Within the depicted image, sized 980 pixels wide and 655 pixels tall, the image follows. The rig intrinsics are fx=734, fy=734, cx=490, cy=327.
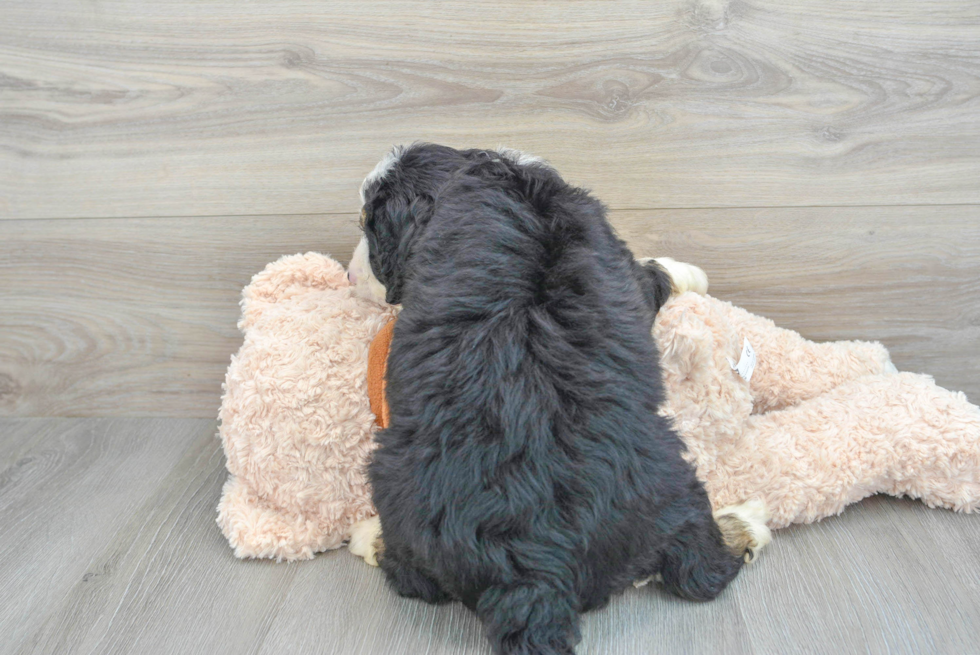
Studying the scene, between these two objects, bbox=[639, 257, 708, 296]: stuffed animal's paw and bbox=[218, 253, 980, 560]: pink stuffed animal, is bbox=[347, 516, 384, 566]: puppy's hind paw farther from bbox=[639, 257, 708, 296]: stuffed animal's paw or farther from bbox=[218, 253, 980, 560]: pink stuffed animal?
bbox=[639, 257, 708, 296]: stuffed animal's paw

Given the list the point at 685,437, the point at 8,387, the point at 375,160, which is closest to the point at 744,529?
the point at 685,437

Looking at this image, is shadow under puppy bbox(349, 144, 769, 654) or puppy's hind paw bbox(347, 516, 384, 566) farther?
puppy's hind paw bbox(347, 516, 384, 566)

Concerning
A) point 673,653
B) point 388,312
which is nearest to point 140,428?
point 388,312

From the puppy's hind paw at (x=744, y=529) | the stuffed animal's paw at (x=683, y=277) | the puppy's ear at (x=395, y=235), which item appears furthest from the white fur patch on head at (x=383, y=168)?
Result: the puppy's hind paw at (x=744, y=529)

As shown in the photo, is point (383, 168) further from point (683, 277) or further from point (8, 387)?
point (8, 387)

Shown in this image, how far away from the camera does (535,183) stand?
0.88m

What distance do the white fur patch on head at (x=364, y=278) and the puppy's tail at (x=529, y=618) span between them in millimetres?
421

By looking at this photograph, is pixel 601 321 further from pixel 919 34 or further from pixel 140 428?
pixel 140 428

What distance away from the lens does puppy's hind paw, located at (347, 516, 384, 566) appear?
1.04m

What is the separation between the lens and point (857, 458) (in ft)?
3.51

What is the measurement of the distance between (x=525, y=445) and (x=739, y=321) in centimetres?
55

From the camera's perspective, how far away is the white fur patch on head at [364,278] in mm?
1011

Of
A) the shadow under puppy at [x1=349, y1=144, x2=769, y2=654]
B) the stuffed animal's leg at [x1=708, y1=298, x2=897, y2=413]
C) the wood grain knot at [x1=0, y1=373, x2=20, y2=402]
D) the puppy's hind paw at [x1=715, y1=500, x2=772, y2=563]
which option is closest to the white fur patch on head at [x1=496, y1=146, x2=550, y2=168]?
the shadow under puppy at [x1=349, y1=144, x2=769, y2=654]

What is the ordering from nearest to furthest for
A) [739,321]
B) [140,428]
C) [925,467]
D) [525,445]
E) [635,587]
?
[525,445], [635,587], [925,467], [739,321], [140,428]
